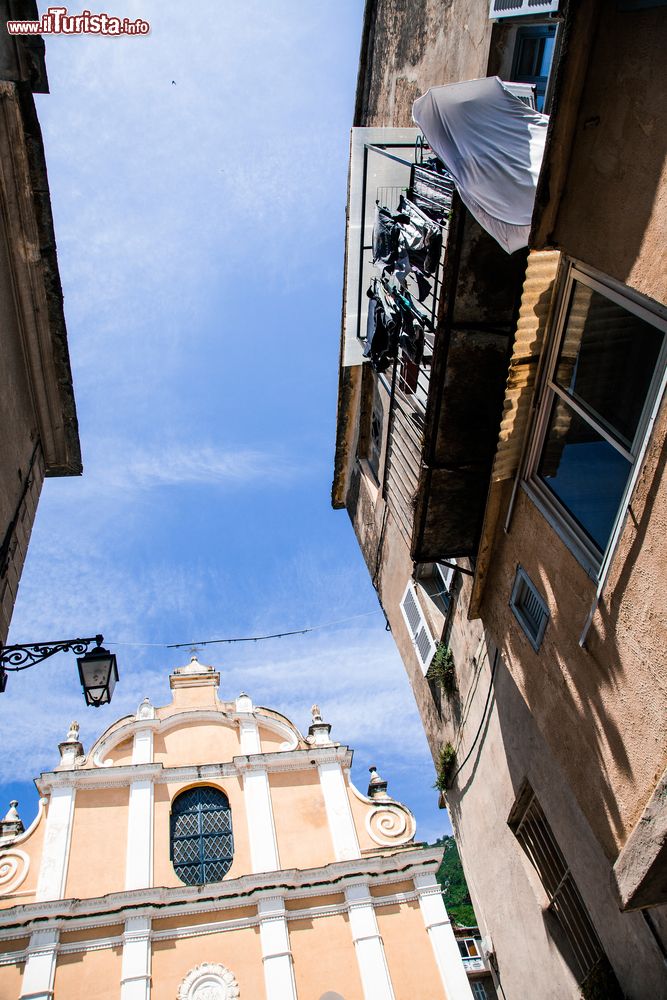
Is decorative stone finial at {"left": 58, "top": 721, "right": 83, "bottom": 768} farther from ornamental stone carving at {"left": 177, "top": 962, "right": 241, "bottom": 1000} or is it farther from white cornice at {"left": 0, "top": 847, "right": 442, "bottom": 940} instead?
ornamental stone carving at {"left": 177, "top": 962, "right": 241, "bottom": 1000}

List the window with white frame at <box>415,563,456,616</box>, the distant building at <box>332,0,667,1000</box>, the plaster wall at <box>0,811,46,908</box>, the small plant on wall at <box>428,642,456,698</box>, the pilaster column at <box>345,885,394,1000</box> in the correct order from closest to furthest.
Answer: the distant building at <box>332,0,667,1000</box> < the small plant on wall at <box>428,642,456,698</box> < the window with white frame at <box>415,563,456,616</box> < the pilaster column at <box>345,885,394,1000</box> < the plaster wall at <box>0,811,46,908</box>

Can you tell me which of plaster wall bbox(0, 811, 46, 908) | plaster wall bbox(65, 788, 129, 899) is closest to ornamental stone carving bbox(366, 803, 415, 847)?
plaster wall bbox(65, 788, 129, 899)

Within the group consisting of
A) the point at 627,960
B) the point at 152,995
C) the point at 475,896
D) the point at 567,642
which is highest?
the point at 567,642

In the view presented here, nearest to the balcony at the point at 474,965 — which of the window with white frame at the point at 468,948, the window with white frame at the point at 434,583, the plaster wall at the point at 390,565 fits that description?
the window with white frame at the point at 468,948

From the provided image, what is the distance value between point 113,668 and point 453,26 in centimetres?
866

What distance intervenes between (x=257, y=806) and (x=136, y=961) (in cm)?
376

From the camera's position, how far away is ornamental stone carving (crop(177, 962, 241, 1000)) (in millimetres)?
11734

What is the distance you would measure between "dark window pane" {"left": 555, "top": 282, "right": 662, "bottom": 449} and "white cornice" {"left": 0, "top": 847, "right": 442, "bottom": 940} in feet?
39.8

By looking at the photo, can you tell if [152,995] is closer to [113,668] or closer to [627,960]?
[113,668]

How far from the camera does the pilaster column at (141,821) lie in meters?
13.4

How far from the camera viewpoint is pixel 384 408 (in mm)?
10859

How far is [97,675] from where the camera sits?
7.78 meters

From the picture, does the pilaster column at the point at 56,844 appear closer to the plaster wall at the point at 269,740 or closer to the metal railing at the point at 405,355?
the plaster wall at the point at 269,740

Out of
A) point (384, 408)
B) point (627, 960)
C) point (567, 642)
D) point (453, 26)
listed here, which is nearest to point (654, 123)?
point (567, 642)
